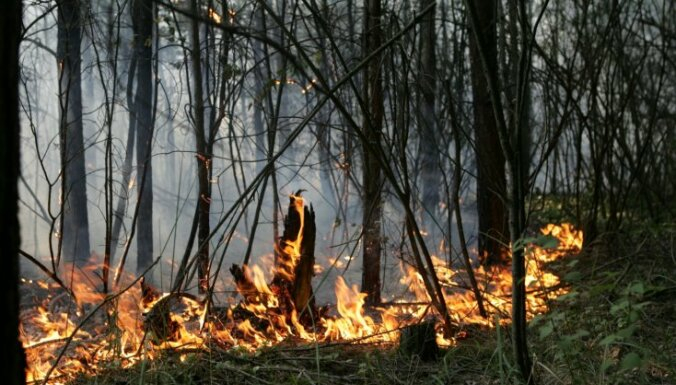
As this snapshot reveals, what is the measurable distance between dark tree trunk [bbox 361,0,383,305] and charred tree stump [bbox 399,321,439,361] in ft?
4.11

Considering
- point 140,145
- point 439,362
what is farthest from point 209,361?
point 140,145

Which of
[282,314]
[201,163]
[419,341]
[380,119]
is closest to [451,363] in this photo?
[419,341]

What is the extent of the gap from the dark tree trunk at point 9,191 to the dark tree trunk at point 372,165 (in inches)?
139

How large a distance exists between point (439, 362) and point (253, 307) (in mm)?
1727

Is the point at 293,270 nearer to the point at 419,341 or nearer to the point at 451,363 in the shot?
the point at 419,341

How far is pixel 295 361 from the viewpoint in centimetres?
367

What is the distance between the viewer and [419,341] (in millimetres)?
3736

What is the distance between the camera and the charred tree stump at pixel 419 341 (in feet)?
12.2

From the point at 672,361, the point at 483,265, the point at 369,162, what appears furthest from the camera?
the point at 483,265

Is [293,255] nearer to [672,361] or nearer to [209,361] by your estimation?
[209,361]

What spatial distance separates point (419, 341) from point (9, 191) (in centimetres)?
277

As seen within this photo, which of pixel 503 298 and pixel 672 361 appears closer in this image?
pixel 672 361

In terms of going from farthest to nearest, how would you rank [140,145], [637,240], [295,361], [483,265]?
[140,145] → [483,265] → [637,240] → [295,361]

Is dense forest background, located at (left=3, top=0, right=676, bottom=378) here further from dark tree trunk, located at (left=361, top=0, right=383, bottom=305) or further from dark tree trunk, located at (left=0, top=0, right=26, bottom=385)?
dark tree trunk, located at (left=0, top=0, right=26, bottom=385)
